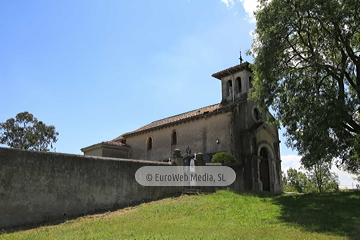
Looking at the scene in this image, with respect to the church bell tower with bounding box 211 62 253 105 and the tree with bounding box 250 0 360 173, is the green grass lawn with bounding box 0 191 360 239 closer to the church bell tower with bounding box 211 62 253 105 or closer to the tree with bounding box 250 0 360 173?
the tree with bounding box 250 0 360 173

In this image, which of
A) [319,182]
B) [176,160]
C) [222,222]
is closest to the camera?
[222,222]

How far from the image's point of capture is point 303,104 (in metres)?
13.6

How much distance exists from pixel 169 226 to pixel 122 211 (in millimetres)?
3723

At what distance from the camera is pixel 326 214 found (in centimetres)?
927

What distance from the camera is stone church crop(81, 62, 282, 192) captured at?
779 inches

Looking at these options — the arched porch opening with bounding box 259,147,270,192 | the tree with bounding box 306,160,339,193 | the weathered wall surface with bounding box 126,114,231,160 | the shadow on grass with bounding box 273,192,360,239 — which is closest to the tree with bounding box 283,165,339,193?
the tree with bounding box 306,160,339,193

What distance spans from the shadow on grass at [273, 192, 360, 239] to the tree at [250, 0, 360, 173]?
2698 mm

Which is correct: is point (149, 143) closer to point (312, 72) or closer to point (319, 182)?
point (312, 72)

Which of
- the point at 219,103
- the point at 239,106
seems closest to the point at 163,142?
the point at 219,103

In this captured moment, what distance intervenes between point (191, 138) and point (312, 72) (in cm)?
1057

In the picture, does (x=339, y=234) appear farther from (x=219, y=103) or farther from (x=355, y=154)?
(x=219, y=103)

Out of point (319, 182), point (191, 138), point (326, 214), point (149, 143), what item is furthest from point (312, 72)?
point (319, 182)

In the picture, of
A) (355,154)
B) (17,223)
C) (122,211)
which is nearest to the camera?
(17,223)

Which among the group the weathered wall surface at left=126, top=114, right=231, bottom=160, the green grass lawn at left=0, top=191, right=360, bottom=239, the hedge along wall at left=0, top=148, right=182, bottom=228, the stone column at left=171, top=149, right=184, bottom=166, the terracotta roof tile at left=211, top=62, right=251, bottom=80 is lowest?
the green grass lawn at left=0, top=191, right=360, bottom=239
